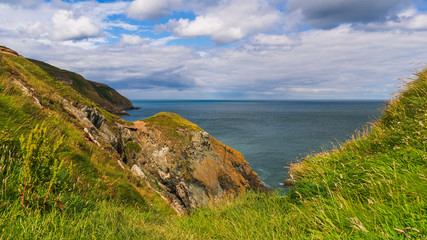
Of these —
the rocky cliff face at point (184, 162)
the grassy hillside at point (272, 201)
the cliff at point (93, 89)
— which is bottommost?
the rocky cliff face at point (184, 162)

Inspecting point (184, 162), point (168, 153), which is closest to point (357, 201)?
point (184, 162)

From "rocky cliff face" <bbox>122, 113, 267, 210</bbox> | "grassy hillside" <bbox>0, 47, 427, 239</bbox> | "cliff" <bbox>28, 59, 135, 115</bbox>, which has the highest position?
"cliff" <bbox>28, 59, 135, 115</bbox>

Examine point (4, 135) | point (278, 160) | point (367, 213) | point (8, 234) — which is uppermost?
point (4, 135)

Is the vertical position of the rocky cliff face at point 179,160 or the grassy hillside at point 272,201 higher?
the grassy hillside at point 272,201

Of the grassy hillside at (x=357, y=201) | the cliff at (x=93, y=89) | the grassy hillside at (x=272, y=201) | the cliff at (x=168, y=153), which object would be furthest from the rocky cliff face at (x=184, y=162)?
the cliff at (x=93, y=89)

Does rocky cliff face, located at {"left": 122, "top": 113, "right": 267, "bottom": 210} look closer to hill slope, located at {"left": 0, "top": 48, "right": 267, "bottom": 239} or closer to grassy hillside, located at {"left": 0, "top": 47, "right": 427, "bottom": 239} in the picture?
hill slope, located at {"left": 0, "top": 48, "right": 267, "bottom": 239}

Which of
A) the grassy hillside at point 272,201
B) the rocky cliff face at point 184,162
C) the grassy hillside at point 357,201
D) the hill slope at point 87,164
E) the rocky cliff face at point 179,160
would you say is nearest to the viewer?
the grassy hillside at point 357,201

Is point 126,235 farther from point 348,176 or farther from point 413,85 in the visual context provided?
point 413,85

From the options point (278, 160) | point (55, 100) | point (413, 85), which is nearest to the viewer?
point (413, 85)

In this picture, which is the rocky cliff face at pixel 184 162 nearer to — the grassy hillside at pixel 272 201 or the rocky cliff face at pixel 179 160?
the rocky cliff face at pixel 179 160

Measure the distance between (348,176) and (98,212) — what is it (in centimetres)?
Answer: 609

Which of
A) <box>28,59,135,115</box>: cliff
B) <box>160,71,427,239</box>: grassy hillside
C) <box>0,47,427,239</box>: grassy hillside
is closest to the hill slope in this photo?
<box>0,47,427,239</box>: grassy hillside

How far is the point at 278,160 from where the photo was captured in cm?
4594

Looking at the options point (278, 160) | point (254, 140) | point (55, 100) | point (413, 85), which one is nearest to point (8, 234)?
point (413, 85)
